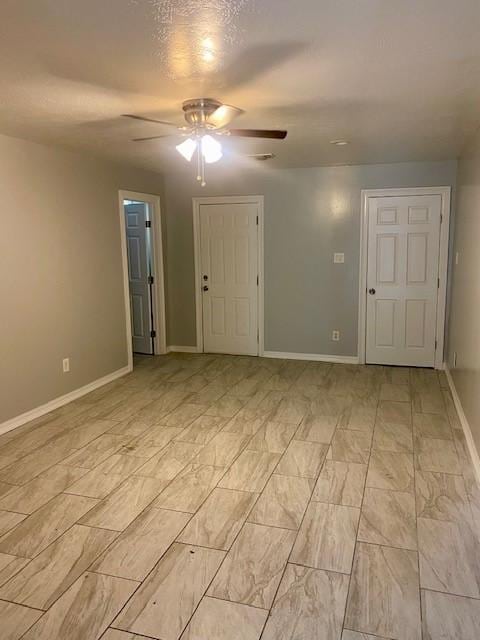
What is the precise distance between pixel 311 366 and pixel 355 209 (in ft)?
6.20

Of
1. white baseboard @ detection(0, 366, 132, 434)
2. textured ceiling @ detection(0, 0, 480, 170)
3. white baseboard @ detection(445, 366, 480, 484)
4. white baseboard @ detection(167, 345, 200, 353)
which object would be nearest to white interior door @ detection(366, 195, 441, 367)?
white baseboard @ detection(445, 366, 480, 484)

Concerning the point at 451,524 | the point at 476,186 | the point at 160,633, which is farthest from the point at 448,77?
the point at 160,633

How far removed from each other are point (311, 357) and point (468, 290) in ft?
7.86

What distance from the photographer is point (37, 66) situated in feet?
7.73

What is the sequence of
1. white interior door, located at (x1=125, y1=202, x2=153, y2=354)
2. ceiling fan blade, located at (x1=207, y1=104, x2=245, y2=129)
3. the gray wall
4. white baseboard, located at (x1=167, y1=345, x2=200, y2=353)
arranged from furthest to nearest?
white baseboard, located at (x1=167, y1=345, x2=200, y2=353), white interior door, located at (x1=125, y1=202, x2=153, y2=354), the gray wall, ceiling fan blade, located at (x1=207, y1=104, x2=245, y2=129)

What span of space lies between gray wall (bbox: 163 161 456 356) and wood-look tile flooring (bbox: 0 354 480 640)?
159 cm

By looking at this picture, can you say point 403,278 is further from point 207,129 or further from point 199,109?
A: point 199,109

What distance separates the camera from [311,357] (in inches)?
235

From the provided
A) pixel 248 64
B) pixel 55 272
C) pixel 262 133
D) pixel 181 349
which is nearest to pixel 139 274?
pixel 181 349

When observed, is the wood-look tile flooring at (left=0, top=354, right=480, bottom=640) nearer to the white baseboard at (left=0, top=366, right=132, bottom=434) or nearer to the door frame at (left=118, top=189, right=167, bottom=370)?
the white baseboard at (left=0, top=366, right=132, bottom=434)

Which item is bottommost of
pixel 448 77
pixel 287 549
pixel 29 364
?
pixel 287 549

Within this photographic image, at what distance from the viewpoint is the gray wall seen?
551cm

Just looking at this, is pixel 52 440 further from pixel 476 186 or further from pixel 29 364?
pixel 476 186

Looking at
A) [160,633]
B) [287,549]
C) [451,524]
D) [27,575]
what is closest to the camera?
[160,633]
